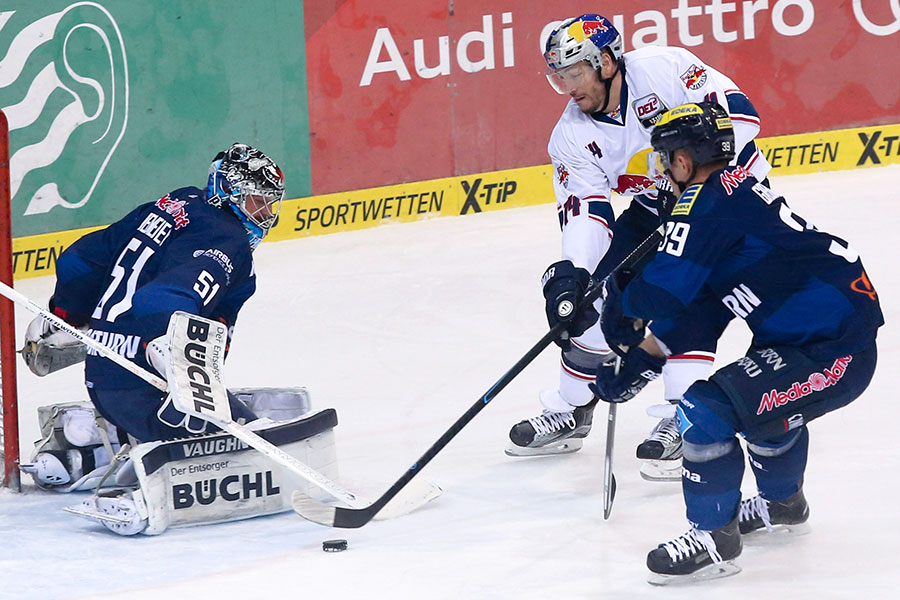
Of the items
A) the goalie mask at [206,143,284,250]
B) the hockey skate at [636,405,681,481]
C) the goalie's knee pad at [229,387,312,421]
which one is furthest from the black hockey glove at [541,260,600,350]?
the goalie's knee pad at [229,387,312,421]

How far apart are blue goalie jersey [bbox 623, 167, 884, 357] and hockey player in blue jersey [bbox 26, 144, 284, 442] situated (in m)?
1.18

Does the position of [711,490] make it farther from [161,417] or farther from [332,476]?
[161,417]

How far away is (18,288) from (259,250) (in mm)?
1179

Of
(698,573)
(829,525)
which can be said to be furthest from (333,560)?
(829,525)

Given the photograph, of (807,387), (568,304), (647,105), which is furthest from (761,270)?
(647,105)

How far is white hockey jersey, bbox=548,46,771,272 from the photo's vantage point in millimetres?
4172

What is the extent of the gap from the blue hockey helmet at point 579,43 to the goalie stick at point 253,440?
123 centimetres

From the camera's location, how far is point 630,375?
3.46 meters

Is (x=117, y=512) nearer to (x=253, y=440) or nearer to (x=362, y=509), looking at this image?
(x=253, y=440)

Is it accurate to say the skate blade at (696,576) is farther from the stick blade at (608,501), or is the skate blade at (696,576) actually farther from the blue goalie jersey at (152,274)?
the blue goalie jersey at (152,274)

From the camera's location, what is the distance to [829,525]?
359 centimetres

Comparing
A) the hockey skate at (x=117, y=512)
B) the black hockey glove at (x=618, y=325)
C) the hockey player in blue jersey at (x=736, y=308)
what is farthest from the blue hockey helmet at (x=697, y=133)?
the hockey skate at (x=117, y=512)

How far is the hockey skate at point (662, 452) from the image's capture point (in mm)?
4047

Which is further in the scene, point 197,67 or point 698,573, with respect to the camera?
point 197,67
